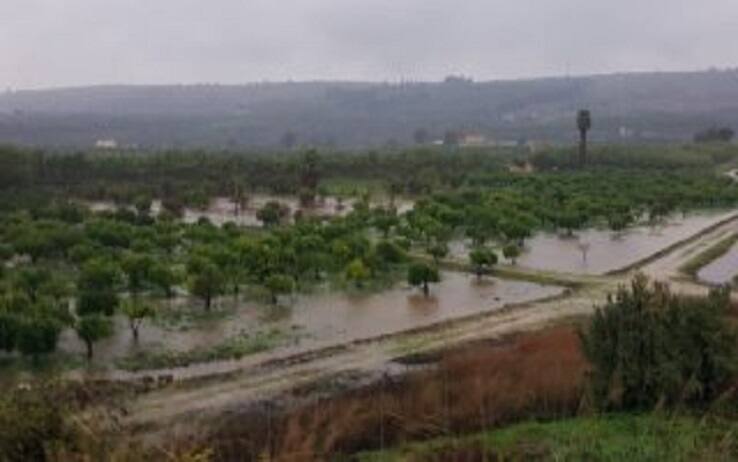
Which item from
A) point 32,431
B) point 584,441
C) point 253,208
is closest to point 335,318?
point 584,441

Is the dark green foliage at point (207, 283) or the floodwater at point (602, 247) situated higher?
the dark green foliage at point (207, 283)

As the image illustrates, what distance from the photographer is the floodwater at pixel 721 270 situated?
38.9 meters

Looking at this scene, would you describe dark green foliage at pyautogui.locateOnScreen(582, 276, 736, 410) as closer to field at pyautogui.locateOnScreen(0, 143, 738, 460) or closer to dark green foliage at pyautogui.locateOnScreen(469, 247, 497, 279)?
field at pyautogui.locateOnScreen(0, 143, 738, 460)

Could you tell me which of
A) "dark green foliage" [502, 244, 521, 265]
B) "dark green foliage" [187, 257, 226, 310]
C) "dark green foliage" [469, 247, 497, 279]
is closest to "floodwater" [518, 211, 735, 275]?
"dark green foliage" [502, 244, 521, 265]

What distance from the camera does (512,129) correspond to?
187000mm

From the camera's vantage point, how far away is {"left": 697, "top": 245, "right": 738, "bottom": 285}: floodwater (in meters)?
38.9

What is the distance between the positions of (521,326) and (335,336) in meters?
5.34

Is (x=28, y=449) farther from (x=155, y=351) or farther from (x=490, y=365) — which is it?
(x=155, y=351)

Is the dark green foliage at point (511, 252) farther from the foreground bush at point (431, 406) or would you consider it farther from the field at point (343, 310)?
the foreground bush at point (431, 406)

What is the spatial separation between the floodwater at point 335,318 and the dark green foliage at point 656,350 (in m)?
9.95

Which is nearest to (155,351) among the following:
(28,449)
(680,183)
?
(28,449)

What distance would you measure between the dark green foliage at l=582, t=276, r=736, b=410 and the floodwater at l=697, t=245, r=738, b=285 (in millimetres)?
17743

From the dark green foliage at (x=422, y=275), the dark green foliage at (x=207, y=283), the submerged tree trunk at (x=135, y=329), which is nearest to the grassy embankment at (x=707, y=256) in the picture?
the dark green foliage at (x=422, y=275)

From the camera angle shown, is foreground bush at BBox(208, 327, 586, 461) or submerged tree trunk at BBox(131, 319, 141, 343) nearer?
foreground bush at BBox(208, 327, 586, 461)
